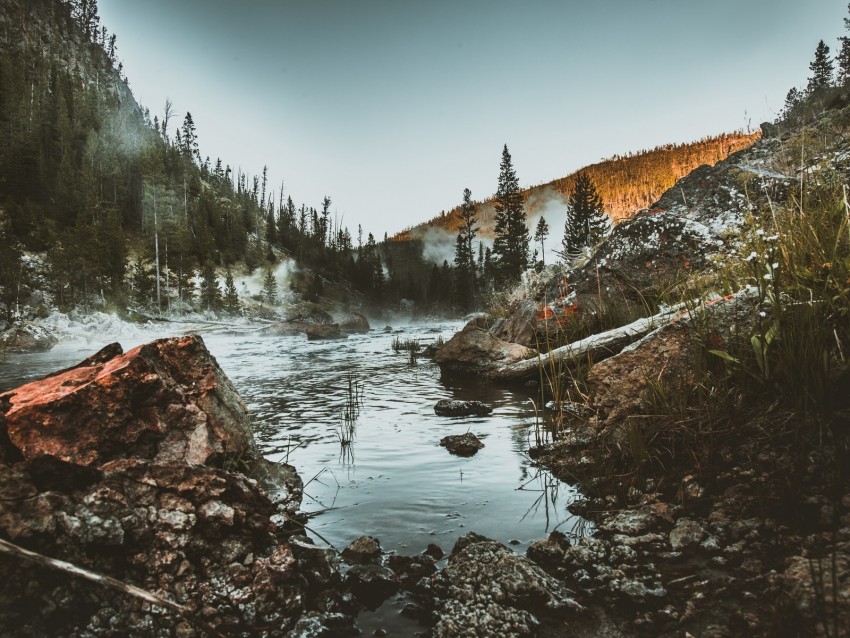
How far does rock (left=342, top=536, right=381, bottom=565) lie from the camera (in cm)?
247

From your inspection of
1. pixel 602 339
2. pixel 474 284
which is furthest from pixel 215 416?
pixel 474 284

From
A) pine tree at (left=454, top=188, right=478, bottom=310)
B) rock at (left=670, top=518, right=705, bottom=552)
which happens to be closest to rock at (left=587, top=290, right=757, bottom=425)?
rock at (left=670, top=518, right=705, bottom=552)

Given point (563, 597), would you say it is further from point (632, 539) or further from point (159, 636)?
point (159, 636)

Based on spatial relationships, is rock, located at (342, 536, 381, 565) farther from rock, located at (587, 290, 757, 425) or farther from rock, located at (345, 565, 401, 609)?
rock, located at (587, 290, 757, 425)

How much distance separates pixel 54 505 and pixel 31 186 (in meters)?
55.7

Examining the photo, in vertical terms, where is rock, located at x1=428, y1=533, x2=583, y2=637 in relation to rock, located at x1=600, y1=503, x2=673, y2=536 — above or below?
below

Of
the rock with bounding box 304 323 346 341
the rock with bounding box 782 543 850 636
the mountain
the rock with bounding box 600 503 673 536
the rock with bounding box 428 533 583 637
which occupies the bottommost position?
the rock with bounding box 428 533 583 637

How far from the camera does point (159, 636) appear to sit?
1713 mm

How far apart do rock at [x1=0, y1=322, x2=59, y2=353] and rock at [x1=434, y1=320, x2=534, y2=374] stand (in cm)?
1881

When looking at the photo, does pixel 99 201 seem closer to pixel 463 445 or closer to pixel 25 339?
pixel 25 339

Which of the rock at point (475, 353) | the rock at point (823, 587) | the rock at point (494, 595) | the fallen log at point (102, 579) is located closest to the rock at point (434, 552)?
the rock at point (494, 595)

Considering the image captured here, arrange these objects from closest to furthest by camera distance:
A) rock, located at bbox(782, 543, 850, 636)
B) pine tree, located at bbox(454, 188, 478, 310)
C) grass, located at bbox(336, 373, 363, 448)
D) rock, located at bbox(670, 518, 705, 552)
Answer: rock, located at bbox(782, 543, 850, 636) < rock, located at bbox(670, 518, 705, 552) < grass, located at bbox(336, 373, 363, 448) < pine tree, located at bbox(454, 188, 478, 310)

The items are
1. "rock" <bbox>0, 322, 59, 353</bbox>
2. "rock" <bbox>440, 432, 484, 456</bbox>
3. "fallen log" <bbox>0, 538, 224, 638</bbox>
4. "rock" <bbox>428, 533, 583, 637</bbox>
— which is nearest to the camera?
"fallen log" <bbox>0, 538, 224, 638</bbox>

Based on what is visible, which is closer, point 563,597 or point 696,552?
point 563,597
